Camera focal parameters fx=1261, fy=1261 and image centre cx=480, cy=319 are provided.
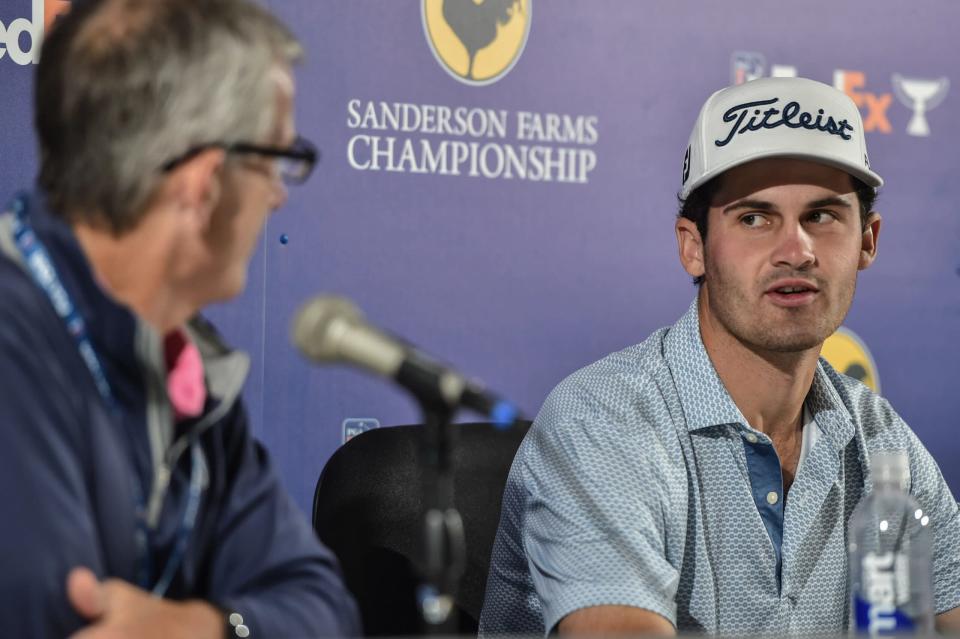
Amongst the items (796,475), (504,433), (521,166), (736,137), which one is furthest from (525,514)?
(521,166)

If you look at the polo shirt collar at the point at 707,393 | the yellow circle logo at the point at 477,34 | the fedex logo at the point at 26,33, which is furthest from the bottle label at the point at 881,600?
the fedex logo at the point at 26,33

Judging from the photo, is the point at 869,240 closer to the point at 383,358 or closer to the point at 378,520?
the point at 378,520

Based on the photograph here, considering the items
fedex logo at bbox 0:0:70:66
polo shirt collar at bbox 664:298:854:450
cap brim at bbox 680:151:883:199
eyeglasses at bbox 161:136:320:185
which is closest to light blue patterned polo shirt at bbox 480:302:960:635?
polo shirt collar at bbox 664:298:854:450

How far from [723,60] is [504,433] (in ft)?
3.73

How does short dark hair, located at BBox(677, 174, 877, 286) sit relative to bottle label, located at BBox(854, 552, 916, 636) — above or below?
above

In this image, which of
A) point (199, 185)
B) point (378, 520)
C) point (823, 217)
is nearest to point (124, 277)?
point (199, 185)

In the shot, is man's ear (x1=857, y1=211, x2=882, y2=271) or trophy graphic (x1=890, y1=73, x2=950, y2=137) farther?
trophy graphic (x1=890, y1=73, x2=950, y2=137)

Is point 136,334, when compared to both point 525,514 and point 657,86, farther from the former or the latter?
point 657,86

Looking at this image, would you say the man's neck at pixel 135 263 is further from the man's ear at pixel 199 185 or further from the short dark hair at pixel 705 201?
the short dark hair at pixel 705 201

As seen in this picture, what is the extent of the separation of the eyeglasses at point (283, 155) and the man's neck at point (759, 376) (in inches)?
32.7

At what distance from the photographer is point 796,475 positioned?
186cm

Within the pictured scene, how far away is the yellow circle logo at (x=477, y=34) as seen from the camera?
2529mm

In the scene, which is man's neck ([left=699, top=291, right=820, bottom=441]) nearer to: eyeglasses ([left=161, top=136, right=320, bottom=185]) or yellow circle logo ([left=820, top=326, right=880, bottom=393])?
eyeglasses ([left=161, top=136, right=320, bottom=185])

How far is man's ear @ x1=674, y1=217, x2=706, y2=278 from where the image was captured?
2010 millimetres
